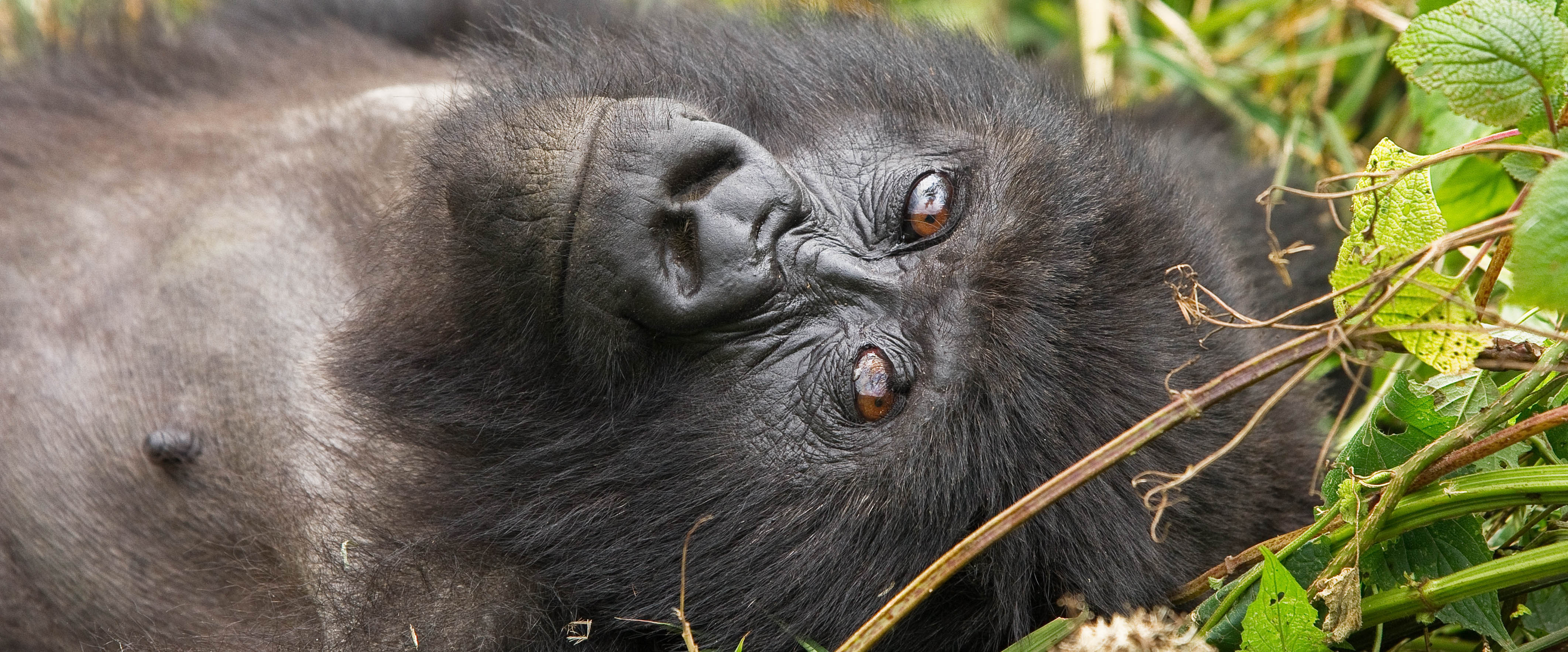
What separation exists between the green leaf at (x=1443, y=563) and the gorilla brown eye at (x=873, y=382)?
70 cm

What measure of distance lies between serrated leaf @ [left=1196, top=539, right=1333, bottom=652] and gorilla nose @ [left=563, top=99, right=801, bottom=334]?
79cm

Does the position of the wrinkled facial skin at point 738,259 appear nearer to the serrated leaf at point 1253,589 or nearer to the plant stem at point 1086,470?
the plant stem at point 1086,470

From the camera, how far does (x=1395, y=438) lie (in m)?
1.70

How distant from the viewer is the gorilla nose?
1.70 meters

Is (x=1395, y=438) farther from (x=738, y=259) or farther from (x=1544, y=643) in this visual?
(x=738, y=259)

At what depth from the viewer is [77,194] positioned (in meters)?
2.56

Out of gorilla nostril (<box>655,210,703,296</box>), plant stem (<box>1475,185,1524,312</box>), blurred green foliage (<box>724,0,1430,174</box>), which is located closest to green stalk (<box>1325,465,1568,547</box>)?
plant stem (<box>1475,185,1524,312</box>)

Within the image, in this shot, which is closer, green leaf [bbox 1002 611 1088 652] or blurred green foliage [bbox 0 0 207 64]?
green leaf [bbox 1002 611 1088 652]

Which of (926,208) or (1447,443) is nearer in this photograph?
(1447,443)

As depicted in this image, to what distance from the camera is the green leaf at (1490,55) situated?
153 cm

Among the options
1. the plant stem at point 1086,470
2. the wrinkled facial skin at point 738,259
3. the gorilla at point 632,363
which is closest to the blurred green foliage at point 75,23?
the gorilla at point 632,363

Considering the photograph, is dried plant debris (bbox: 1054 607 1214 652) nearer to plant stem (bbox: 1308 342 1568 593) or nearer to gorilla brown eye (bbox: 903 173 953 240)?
plant stem (bbox: 1308 342 1568 593)

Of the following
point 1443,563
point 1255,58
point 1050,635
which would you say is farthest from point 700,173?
point 1255,58

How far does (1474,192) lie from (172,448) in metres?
2.49
